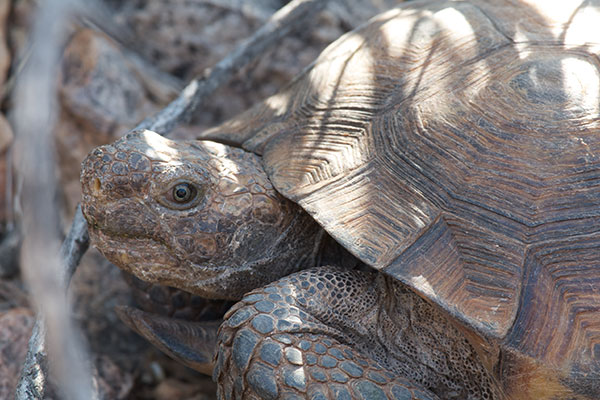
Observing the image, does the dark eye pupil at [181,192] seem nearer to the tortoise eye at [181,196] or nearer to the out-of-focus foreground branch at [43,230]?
the tortoise eye at [181,196]

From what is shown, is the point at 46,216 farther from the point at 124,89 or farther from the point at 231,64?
the point at 124,89

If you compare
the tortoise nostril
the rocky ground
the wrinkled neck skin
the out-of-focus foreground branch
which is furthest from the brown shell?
the rocky ground

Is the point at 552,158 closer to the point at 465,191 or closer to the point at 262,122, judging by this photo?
the point at 465,191

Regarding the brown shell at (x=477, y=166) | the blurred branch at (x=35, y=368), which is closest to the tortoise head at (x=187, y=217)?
the brown shell at (x=477, y=166)

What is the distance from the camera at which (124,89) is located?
11.8 feet

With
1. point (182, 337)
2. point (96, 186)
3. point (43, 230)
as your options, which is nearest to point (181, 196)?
point (96, 186)

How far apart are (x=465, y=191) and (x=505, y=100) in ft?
1.19

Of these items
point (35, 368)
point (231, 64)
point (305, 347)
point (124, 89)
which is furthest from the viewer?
point (124, 89)

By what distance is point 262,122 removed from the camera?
2.47 m

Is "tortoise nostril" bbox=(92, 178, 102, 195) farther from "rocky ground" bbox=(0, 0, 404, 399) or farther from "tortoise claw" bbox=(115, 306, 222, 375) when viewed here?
"rocky ground" bbox=(0, 0, 404, 399)

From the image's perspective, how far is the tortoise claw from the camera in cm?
224

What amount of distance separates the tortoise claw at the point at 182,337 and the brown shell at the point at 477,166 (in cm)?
72

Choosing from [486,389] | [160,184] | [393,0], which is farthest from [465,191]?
[393,0]

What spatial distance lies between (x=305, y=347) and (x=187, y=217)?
605mm
